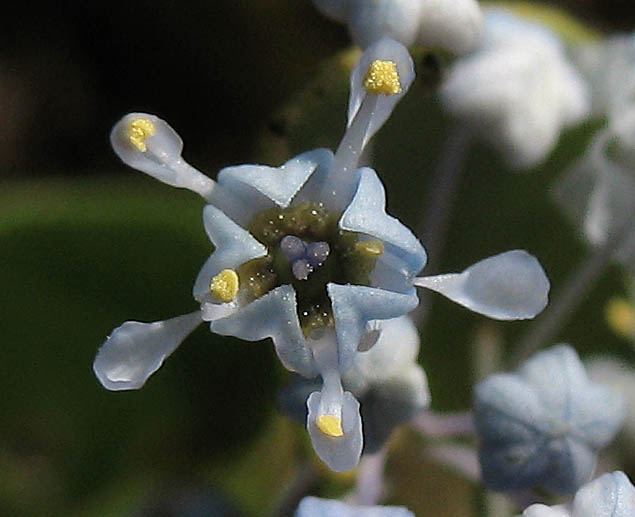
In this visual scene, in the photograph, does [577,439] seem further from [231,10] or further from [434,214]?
[231,10]

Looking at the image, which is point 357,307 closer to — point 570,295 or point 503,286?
point 503,286

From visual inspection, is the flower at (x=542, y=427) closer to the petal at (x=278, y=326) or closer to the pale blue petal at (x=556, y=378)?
the pale blue petal at (x=556, y=378)

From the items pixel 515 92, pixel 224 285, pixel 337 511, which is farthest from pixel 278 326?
pixel 515 92

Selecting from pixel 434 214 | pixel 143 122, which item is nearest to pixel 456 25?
pixel 434 214

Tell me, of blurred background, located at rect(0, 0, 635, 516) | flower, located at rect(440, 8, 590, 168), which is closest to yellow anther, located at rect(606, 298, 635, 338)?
blurred background, located at rect(0, 0, 635, 516)

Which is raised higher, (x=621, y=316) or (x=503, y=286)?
(x=503, y=286)

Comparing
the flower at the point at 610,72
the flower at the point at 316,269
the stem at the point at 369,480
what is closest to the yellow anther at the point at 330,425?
the flower at the point at 316,269

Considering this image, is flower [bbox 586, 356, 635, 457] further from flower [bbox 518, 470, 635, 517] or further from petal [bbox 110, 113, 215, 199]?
petal [bbox 110, 113, 215, 199]
